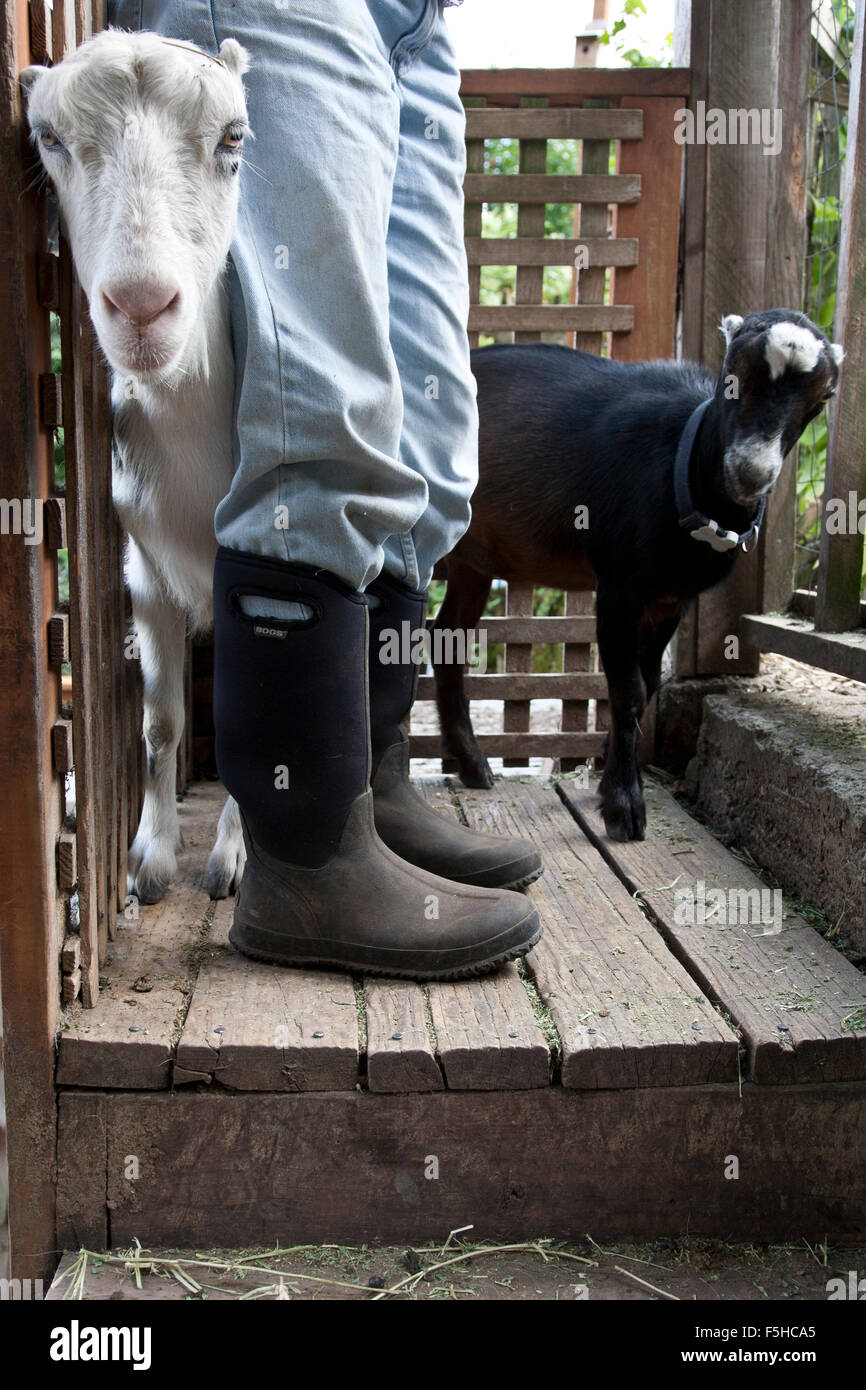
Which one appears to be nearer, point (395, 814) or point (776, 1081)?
point (776, 1081)

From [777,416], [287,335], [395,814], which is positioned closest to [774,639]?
[777,416]

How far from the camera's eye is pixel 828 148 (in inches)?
155

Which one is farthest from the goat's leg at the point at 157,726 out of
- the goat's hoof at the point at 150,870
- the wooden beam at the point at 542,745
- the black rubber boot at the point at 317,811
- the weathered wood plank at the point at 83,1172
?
the wooden beam at the point at 542,745

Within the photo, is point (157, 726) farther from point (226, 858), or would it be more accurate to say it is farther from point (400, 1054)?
point (400, 1054)

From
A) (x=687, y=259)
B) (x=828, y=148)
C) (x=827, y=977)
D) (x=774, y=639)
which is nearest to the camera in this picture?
(x=827, y=977)

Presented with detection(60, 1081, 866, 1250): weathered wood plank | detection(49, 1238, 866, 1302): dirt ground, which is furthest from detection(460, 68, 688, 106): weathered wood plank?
detection(49, 1238, 866, 1302): dirt ground

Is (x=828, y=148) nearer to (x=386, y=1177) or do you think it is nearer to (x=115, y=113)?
(x=115, y=113)

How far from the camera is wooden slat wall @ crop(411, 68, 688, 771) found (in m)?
3.26

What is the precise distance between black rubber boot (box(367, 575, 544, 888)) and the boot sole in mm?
312

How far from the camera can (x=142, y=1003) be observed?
1.86m

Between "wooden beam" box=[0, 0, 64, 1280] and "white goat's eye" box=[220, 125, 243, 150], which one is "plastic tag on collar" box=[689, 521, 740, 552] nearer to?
"white goat's eye" box=[220, 125, 243, 150]

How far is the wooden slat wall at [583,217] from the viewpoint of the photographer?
326cm

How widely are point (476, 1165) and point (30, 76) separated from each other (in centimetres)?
164

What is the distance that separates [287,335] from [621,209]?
196 centimetres
